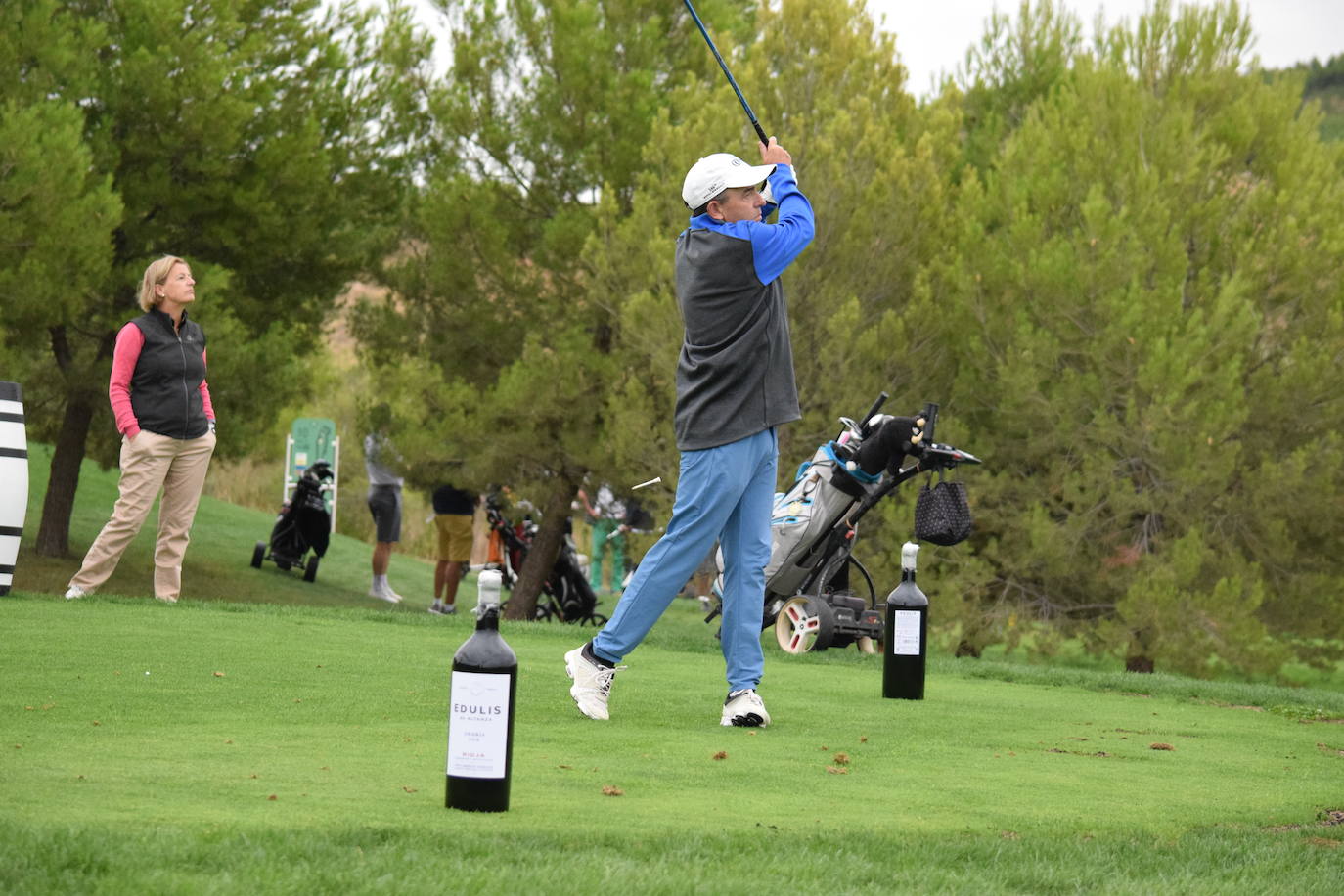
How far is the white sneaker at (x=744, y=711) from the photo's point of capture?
5.26m

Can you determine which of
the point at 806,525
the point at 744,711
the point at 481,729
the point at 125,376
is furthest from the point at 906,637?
the point at 125,376

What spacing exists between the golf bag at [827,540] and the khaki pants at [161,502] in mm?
2896

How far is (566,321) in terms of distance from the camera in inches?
646

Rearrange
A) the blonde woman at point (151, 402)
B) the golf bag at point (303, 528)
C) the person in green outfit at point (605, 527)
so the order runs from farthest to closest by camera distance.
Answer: the golf bag at point (303, 528) < the person in green outfit at point (605, 527) < the blonde woman at point (151, 402)

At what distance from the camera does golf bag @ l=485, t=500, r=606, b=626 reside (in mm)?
16578

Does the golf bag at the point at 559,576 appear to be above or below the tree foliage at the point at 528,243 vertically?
below

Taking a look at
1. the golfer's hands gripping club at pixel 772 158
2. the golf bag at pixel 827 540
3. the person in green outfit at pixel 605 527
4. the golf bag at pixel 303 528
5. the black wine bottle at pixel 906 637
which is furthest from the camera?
the golf bag at pixel 303 528

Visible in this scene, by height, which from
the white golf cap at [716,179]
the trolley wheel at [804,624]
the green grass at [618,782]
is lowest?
the green grass at [618,782]

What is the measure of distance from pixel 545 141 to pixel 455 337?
2181mm

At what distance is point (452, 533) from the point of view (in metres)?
16.2

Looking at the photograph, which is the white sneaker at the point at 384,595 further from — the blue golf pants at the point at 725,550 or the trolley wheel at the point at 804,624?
the blue golf pants at the point at 725,550

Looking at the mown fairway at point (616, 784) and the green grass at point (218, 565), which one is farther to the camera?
the green grass at point (218, 565)

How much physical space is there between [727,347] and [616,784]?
1.73 meters

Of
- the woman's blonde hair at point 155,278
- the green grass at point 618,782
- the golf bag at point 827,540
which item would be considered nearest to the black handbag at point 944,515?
the golf bag at point 827,540
